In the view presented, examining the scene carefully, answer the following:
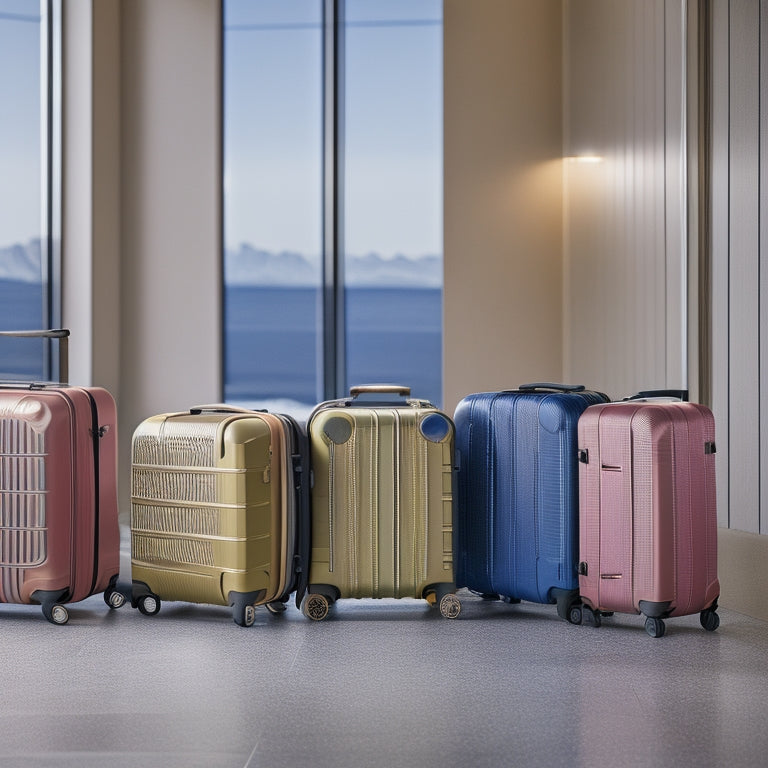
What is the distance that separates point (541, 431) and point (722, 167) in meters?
0.90

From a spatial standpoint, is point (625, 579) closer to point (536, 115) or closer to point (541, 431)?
point (541, 431)

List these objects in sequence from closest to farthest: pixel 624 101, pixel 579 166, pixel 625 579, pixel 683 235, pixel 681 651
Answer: pixel 681 651 → pixel 625 579 → pixel 683 235 → pixel 624 101 → pixel 579 166

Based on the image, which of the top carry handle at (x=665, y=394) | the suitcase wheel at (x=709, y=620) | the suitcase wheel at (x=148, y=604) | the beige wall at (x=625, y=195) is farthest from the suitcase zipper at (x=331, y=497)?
the beige wall at (x=625, y=195)

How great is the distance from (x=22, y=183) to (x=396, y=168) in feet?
4.77

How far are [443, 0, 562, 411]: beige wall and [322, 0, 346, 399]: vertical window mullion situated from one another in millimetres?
438

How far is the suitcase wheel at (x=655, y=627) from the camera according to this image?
2.33 m

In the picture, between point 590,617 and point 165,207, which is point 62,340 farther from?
point 590,617

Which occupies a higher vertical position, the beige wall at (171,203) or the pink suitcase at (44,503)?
the beige wall at (171,203)

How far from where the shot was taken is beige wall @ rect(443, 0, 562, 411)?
3928 mm

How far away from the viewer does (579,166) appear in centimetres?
383

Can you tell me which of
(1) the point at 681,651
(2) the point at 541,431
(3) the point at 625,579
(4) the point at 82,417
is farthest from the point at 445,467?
(4) the point at 82,417

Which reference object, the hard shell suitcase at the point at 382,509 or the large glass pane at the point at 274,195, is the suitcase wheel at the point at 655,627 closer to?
the hard shell suitcase at the point at 382,509

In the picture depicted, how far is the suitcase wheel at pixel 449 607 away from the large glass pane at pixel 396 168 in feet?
5.08

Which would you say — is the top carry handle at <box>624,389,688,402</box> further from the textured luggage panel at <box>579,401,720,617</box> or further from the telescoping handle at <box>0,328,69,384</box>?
the telescoping handle at <box>0,328,69,384</box>
